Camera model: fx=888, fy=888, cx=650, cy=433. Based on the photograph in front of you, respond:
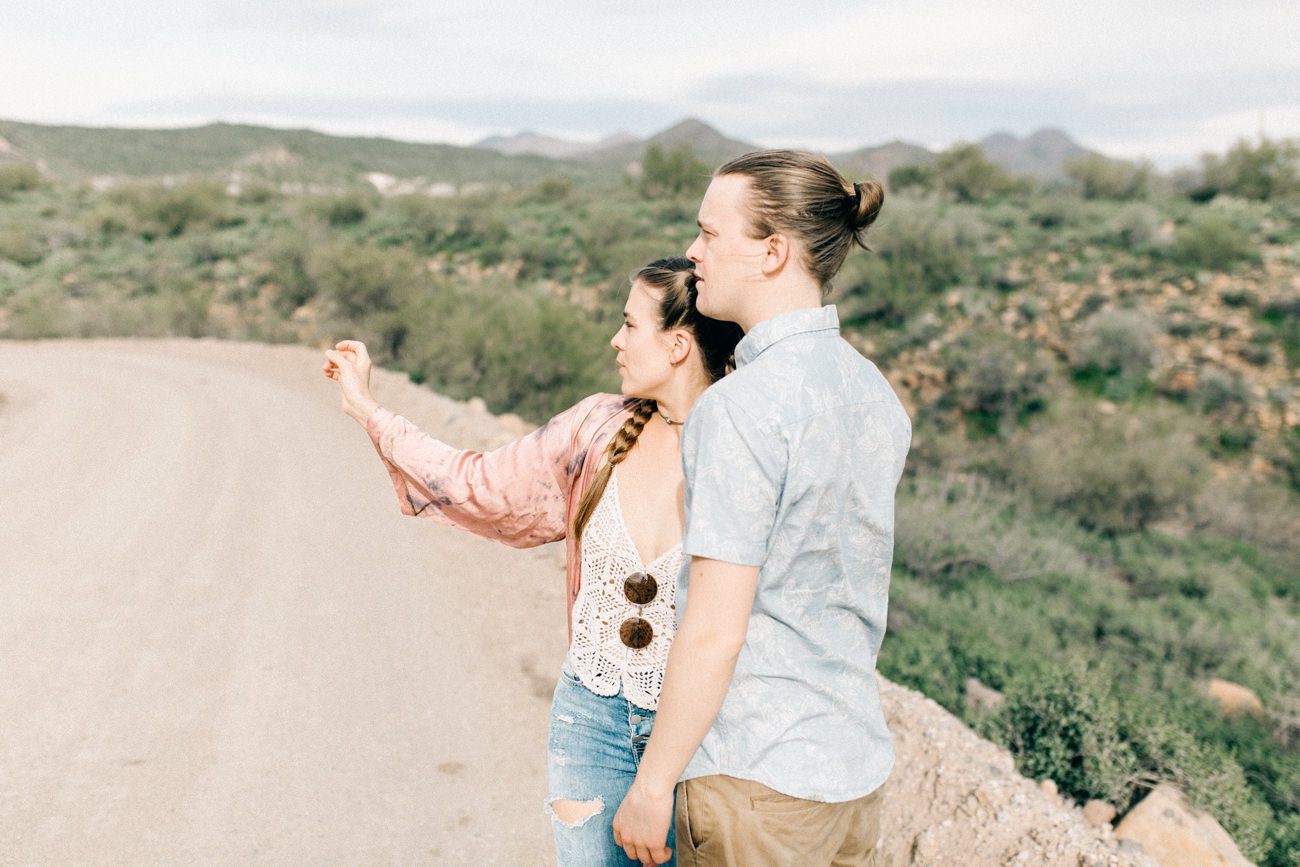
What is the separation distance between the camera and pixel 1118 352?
52.2 ft

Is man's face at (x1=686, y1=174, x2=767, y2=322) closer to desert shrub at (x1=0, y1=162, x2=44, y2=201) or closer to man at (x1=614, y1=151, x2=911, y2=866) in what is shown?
man at (x1=614, y1=151, x2=911, y2=866)

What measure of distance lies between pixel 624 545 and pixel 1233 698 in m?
6.35

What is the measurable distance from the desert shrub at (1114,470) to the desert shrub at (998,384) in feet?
7.18

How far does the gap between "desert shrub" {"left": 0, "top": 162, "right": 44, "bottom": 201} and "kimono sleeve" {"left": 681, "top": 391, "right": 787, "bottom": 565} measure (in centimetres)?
4351

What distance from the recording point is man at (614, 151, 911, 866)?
127cm

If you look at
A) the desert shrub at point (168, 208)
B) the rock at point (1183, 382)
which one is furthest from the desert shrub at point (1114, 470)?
the desert shrub at point (168, 208)

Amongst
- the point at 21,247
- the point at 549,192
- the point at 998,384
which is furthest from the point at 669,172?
the point at 21,247

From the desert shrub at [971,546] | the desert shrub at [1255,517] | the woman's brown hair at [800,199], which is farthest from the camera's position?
the desert shrub at [1255,517]

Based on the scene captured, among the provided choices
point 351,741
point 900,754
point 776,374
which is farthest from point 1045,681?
point 776,374

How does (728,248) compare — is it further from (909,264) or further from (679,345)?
(909,264)

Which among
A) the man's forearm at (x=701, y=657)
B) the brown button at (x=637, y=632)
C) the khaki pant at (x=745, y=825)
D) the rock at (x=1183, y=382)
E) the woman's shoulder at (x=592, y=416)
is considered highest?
the woman's shoulder at (x=592, y=416)

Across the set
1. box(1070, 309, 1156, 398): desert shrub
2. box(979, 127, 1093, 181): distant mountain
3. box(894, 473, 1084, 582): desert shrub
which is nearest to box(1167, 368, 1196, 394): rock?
box(1070, 309, 1156, 398): desert shrub

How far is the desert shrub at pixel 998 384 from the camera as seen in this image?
A: 1515 cm

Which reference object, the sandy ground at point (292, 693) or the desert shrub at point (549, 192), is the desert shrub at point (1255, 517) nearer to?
the sandy ground at point (292, 693)
